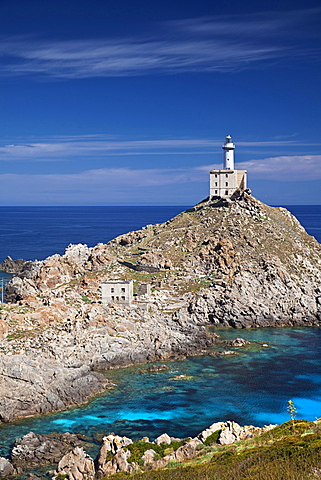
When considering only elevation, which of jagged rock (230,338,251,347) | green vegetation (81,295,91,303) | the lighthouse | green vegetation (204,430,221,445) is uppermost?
the lighthouse

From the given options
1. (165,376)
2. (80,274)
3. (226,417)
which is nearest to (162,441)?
(226,417)

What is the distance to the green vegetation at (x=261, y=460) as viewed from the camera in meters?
24.1

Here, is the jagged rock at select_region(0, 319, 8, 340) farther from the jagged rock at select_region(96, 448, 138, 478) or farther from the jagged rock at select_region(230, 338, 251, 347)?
the jagged rock at select_region(230, 338, 251, 347)

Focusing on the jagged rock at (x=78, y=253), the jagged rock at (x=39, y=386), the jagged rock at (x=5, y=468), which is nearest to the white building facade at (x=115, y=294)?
the jagged rock at (x=39, y=386)

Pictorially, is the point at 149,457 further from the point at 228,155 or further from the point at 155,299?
the point at 228,155

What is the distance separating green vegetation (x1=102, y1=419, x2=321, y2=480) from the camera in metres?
24.1

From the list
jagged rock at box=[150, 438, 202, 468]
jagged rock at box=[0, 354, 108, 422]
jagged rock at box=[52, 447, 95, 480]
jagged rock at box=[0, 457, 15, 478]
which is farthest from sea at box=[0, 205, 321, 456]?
jagged rock at box=[150, 438, 202, 468]

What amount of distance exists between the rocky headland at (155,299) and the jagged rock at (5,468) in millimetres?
8076

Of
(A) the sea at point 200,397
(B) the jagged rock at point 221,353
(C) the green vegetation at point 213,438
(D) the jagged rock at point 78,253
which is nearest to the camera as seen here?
(C) the green vegetation at point 213,438

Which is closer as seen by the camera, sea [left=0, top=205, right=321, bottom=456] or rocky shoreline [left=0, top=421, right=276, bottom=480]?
rocky shoreline [left=0, top=421, right=276, bottom=480]

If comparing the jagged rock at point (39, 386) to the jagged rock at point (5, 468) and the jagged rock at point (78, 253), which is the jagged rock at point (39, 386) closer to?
the jagged rock at point (5, 468)

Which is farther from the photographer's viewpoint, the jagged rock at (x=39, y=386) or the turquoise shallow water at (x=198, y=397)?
the jagged rock at (x=39, y=386)

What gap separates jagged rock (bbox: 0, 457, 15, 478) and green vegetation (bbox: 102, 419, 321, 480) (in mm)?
7541

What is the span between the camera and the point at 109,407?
4412cm
